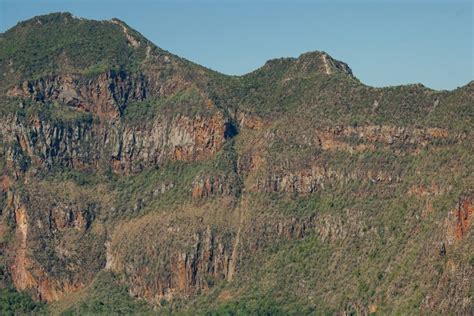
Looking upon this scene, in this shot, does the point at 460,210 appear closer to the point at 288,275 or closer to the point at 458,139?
the point at 458,139

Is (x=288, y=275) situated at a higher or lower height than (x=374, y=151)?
lower

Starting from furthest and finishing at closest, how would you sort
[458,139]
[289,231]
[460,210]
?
[289,231] → [458,139] → [460,210]

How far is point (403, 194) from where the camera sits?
620 ft

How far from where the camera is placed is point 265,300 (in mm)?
191750

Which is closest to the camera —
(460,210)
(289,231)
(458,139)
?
(460,210)

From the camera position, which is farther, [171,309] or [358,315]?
[171,309]

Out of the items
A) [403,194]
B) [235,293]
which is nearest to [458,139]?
[403,194]

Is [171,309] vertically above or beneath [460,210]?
beneath

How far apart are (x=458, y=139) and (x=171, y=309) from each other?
4362cm

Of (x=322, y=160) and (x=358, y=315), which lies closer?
(x=358, y=315)

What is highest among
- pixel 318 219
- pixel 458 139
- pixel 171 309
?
pixel 458 139

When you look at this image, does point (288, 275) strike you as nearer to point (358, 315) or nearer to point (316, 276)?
point (316, 276)

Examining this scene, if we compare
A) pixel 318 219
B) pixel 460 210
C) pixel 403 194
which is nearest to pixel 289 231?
pixel 318 219

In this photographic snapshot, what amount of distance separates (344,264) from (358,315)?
436 inches
